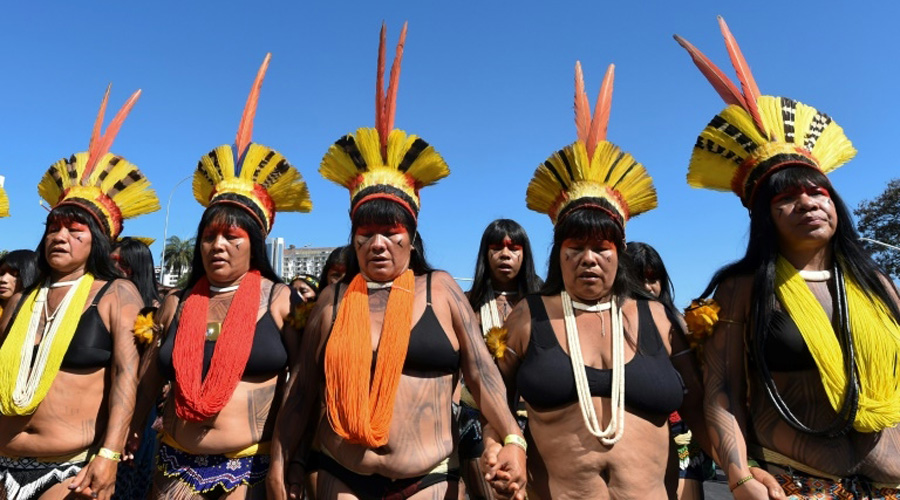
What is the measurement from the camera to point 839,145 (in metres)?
3.12

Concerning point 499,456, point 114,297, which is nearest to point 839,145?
point 499,456

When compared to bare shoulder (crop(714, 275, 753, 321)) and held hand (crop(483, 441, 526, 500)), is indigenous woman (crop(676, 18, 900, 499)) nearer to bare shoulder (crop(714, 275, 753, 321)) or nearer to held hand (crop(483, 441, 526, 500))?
bare shoulder (crop(714, 275, 753, 321))

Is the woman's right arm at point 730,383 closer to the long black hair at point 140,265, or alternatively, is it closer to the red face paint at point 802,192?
the red face paint at point 802,192

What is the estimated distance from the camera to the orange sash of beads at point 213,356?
309 cm

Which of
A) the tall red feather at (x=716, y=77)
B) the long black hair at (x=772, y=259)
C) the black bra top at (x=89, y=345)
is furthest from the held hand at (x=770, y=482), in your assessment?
the black bra top at (x=89, y=345)

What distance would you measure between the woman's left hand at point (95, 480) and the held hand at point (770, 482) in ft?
10.2

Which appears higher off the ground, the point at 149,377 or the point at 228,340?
the point at 228,340

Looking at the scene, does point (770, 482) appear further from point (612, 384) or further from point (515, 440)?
point (515, 440)

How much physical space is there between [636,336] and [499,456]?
0.88 m

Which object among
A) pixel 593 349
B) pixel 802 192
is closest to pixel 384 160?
pixel 593 349

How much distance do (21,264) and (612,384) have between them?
5553mm

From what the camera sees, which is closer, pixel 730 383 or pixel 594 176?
pixel 730 383

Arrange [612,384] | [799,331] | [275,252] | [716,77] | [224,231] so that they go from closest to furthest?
[799,331]
[612,384]
[716,77]
[224,231]
[275,252]

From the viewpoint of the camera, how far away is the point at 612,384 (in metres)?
2.78
